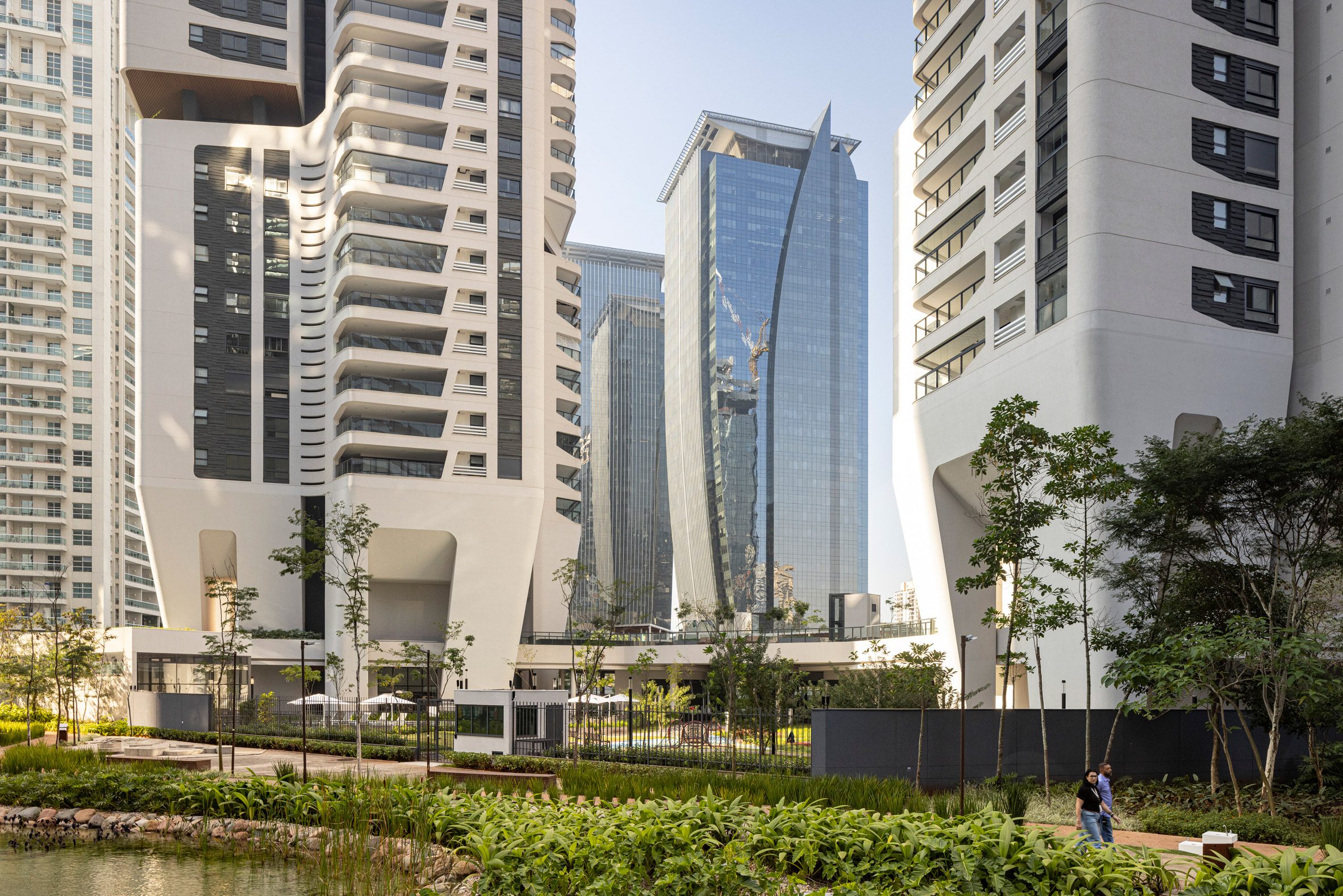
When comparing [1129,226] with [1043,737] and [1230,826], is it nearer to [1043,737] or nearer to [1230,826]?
[1043,737]

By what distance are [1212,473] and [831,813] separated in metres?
17.0

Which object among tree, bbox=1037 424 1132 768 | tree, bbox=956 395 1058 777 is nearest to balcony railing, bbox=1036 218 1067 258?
tree, bbox=1037 424 1132 768

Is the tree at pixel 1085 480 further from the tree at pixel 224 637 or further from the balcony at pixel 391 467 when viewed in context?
the balcony at pixel 391 467

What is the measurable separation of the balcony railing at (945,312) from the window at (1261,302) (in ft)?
33.6

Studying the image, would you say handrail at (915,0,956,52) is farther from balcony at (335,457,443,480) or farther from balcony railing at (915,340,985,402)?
balcony at (335,457,443,480)

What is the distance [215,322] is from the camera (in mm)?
70250

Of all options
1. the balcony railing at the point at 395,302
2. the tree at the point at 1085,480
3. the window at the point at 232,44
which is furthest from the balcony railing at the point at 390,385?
the tree at the point at 1085,480

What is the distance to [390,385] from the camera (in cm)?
6531

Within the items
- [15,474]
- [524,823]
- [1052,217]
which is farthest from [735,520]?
[524,823]

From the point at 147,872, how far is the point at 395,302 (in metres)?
54.0

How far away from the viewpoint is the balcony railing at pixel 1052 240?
37531 mm

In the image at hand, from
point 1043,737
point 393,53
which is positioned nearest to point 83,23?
point 393,53

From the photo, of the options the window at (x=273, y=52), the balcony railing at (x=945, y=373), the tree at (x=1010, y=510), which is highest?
the window at (x=273, y=52)

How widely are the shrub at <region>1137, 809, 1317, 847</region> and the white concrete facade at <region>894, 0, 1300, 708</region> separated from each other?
11879 mm
